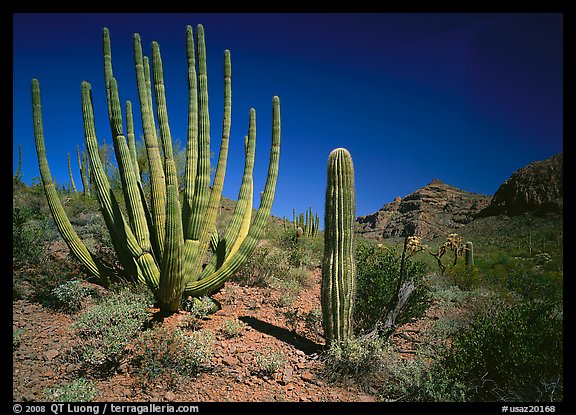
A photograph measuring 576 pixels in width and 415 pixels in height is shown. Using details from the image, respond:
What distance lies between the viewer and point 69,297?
5.86 metres

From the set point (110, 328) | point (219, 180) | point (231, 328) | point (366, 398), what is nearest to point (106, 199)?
point (219, 180)

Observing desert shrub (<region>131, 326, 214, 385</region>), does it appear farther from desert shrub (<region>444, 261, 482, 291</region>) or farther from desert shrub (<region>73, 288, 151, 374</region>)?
desert shrub (<region>444, 261, 482, 291</region>)

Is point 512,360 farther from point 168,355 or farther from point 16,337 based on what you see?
point 16,337

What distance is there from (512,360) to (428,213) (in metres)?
45.7

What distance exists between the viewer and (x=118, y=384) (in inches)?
160

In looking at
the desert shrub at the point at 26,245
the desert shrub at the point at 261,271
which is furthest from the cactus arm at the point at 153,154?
the desert shrub at the point at 26,245

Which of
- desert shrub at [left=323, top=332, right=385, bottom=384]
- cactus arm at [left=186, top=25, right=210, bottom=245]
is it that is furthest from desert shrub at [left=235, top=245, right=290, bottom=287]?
desert shrub at [left=323, top=332, right=385, bottom=384]

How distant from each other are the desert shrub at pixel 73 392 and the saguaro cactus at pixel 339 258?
2874 millimetres

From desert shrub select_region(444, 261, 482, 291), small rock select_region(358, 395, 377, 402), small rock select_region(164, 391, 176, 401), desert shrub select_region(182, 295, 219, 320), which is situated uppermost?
desert shrub select_region(444, 261, 482, 291)

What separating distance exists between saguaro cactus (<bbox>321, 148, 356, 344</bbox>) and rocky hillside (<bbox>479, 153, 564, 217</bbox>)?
31.5 m

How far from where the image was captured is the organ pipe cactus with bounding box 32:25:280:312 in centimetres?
618

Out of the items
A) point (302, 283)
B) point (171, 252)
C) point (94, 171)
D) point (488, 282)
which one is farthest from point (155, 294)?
point (488, 282)

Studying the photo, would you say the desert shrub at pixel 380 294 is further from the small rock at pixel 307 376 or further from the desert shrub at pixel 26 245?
the desert shrub at pixel 26 245
